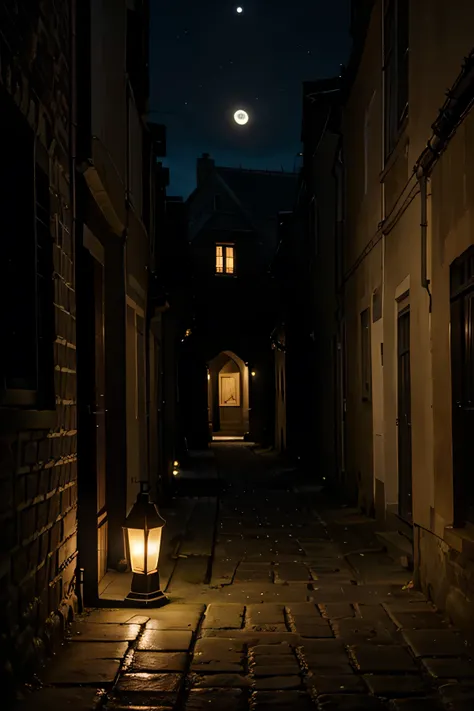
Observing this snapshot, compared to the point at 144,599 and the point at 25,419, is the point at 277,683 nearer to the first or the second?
the point at 25,419

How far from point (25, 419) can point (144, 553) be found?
2.84 meters

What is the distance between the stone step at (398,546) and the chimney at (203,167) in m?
32.5

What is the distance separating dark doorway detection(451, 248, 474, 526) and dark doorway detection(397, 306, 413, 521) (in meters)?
2.62

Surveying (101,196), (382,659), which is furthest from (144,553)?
(101,196)

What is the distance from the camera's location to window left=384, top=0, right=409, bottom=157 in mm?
9727

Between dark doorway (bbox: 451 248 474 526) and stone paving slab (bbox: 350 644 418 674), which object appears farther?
dark doorway (bbox: 451 248 474 526)

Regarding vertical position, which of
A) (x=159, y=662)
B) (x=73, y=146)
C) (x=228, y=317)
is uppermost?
(x=228, y=317)

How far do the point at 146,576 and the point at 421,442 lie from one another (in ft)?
9.88

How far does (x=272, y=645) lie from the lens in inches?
246

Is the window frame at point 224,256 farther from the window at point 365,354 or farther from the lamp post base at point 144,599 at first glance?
the lamp post base at point 144,599

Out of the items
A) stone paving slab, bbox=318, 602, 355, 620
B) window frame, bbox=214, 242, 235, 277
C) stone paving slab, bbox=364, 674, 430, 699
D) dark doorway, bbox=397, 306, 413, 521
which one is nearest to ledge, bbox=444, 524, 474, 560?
A: stone paving slab, bbox=318, 602, 355, 620

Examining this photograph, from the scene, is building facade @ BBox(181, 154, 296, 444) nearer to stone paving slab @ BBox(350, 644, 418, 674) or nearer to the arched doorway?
the arched doorway

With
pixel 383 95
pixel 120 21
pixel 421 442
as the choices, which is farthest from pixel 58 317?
pixel 383 95

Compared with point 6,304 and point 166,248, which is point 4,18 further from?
point 166,248
